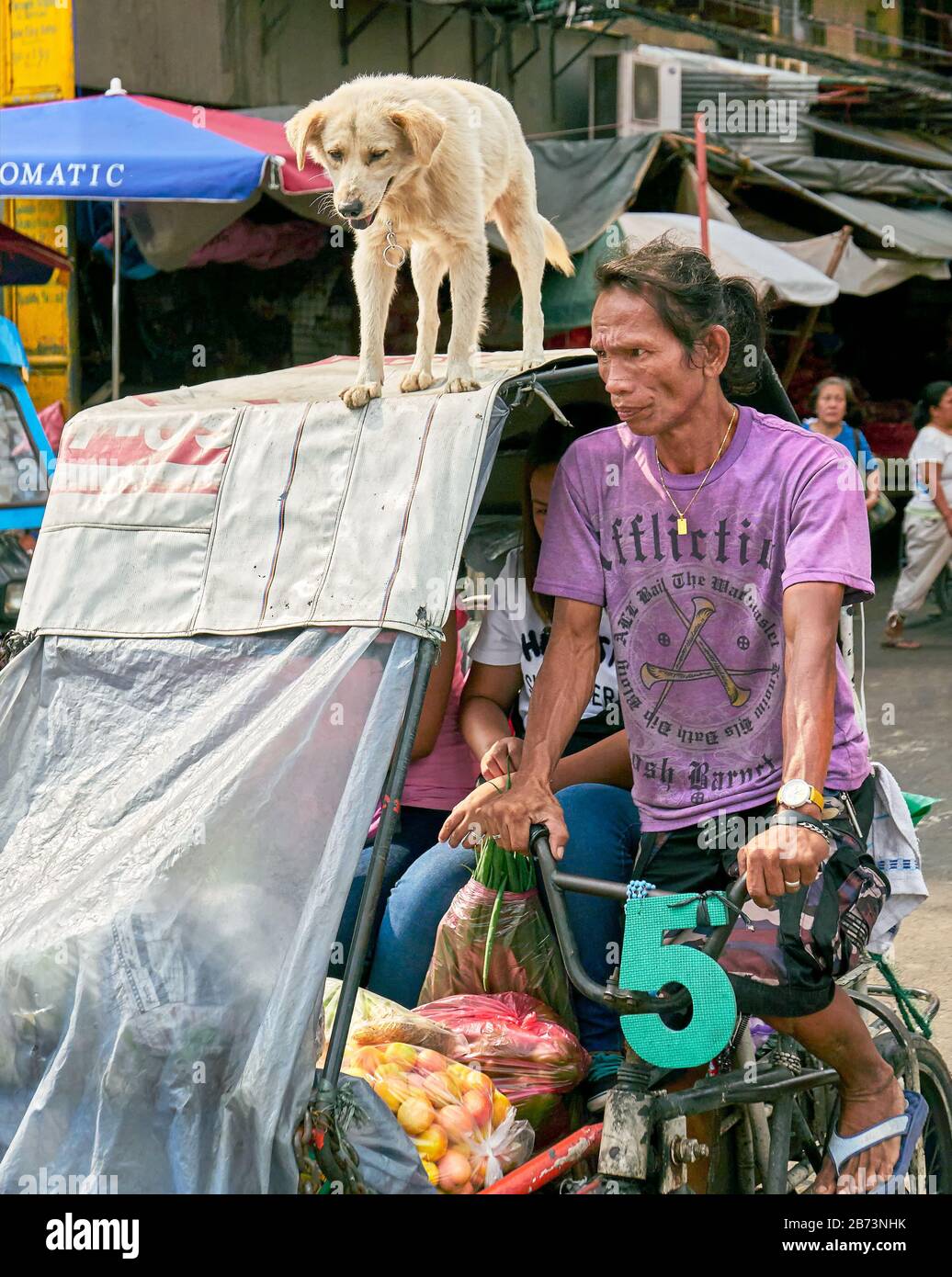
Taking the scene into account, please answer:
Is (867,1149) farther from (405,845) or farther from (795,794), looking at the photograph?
(405,845)

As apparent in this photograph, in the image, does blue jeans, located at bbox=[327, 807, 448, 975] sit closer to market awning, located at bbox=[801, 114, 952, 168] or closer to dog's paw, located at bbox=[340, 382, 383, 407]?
dog's paw, located at bbox=[340, 382, 383, 407]

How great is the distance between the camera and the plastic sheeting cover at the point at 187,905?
2.32 m

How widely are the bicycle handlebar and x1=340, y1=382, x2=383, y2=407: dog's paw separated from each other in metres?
0.87

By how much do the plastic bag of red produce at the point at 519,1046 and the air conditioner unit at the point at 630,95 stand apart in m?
12.4

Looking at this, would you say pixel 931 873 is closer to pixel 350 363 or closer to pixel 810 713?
pixel 350 363

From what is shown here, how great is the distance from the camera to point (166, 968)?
2393mm

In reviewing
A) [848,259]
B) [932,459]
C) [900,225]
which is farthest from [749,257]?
[900,225]

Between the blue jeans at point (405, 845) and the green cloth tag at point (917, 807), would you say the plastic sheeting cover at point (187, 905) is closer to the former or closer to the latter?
the blue jeans at point (405, 845)

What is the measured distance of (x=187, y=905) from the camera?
2.45m

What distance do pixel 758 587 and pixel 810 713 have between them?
29 cm

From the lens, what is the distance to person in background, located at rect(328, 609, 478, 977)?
3.69 metres

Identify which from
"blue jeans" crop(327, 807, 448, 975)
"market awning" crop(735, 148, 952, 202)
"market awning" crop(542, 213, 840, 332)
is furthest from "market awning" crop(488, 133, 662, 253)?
"blue jeans" crop(327, 807, 448, 975)

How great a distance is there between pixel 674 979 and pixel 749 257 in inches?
355
